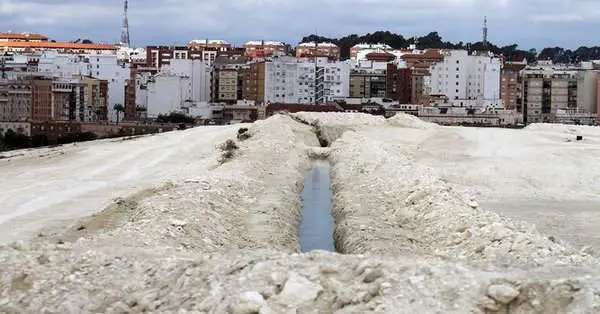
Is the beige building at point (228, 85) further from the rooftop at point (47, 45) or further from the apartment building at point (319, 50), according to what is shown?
the rooftop at point (47, 45)

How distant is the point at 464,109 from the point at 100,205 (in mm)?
84045

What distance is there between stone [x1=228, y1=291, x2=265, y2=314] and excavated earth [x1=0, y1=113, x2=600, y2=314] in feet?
0.05

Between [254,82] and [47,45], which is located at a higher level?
[47,45]

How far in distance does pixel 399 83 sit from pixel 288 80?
57.2 feet

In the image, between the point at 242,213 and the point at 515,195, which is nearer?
the point at 242,213

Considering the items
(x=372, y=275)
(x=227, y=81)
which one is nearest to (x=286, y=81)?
(x=227, y=81)

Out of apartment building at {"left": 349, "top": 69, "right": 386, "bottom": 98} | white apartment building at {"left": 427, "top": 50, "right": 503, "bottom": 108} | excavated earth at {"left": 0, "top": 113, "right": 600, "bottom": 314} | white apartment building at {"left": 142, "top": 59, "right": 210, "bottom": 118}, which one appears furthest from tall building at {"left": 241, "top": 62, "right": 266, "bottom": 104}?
excavated earth at {"left": 0, "top": 113, "right": 600, "bottom": 314}

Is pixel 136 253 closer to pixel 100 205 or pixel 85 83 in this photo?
pixel 100 205

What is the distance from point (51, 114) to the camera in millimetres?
98312

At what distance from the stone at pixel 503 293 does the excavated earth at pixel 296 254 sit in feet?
0.05

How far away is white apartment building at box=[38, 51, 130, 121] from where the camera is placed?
122 metres

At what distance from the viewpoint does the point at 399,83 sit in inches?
5032

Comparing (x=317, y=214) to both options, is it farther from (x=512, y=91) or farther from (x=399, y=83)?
(x=399, y=83)

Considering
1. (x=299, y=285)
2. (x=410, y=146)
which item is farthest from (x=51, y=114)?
(x=299, y=285)
